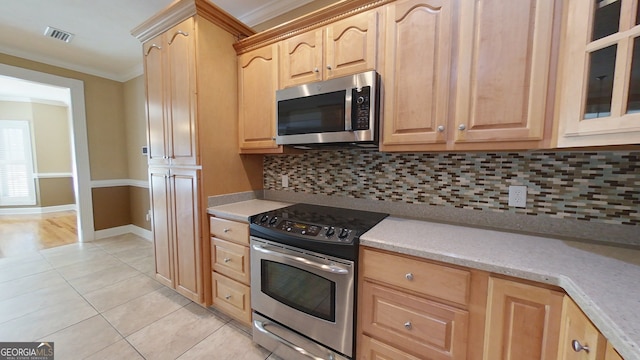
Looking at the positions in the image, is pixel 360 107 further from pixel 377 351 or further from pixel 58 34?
pixel 58 34

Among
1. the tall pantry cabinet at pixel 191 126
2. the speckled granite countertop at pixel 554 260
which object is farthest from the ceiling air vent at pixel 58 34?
the speckled granite countertop at pixel 554 260

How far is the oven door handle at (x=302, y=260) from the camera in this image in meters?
1.27

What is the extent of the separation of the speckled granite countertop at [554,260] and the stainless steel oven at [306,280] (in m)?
0.19

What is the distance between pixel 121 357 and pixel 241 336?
746mm

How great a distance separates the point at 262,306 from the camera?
1628 mm

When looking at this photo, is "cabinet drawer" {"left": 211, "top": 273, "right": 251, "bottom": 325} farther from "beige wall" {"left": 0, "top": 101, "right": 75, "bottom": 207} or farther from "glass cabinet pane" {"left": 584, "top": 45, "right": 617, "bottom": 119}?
"beige wall" {"left": 0, "top": 101, "right": 75, "bottom": 207}

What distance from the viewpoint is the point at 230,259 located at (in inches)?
71.0

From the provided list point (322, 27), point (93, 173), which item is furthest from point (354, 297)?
point (93, 173)

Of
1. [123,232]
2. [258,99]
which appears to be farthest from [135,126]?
[258,99]

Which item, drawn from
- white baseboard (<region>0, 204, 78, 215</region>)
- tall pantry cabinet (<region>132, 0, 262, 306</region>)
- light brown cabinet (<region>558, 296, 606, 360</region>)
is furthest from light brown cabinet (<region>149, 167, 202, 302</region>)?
white baseboard (<region>0, 204, 78, 215</region>)

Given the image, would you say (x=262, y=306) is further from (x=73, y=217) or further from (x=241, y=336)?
(x=73, y=217)

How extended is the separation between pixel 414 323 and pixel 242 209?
1.39 meters

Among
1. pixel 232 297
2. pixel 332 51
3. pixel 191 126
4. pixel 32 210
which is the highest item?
pixel 332 51

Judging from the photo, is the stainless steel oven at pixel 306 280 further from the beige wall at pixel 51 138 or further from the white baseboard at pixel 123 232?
the beige wall at pixel 51 138
